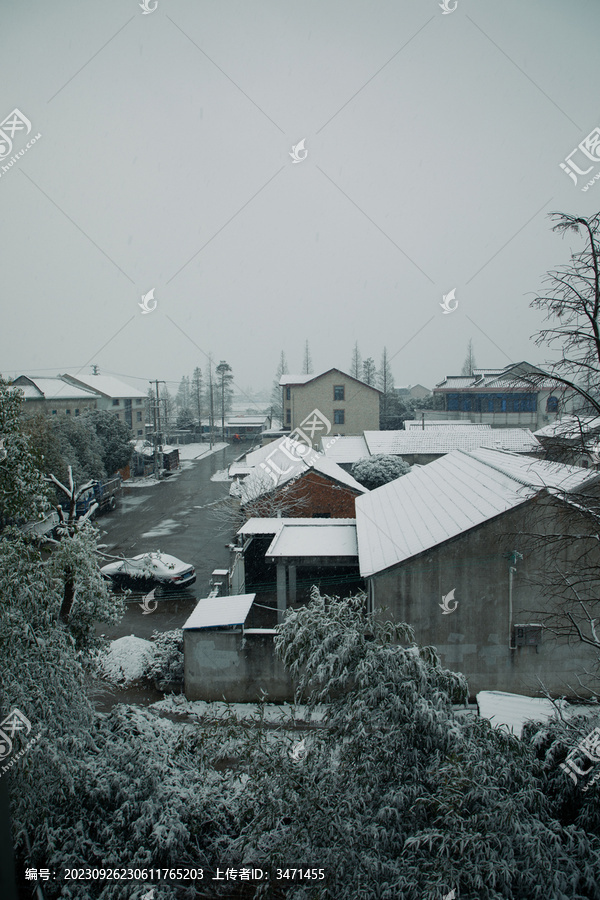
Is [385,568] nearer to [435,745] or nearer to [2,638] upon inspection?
[435,745]

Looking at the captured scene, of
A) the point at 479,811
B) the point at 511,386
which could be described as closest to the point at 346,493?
the point at 511,386

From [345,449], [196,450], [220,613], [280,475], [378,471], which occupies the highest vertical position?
[345,449]

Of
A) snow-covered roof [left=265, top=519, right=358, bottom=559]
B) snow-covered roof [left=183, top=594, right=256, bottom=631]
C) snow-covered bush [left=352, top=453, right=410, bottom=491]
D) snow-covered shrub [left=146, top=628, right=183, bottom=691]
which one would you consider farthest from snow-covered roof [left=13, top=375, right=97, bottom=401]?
snow-covered roof [left=183, top=594, right=256, bottom=631]

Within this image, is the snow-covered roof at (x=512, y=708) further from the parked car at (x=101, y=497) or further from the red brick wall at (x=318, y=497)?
the parked car at (x=101, y=497)

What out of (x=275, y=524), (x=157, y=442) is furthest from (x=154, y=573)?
(x=157, y=442)

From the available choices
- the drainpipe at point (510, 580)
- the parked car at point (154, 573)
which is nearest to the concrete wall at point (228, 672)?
the drainpipe at point (510, 580)

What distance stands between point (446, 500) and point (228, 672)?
550 centimetres

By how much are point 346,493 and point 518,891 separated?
12.6m

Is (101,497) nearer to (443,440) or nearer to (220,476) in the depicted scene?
(220,476)

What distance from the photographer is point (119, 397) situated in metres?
38.8

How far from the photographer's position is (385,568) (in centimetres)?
866

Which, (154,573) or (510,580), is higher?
(510,580)

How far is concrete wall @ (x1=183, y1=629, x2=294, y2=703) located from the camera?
9000mm

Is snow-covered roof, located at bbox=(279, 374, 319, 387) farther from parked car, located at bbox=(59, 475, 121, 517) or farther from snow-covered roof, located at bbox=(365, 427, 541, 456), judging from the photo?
parked car, located at bbox=(59, 475, 121, 517)
